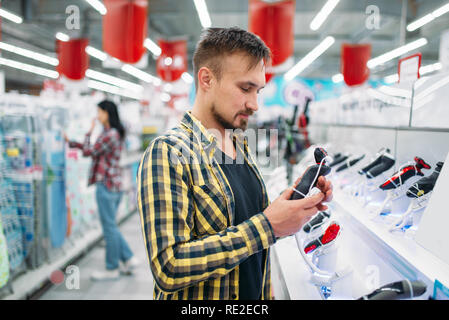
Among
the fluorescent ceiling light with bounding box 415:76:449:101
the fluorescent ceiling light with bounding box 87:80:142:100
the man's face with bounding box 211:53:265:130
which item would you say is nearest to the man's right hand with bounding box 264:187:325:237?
the man's face with bounding box 211:53:265:130

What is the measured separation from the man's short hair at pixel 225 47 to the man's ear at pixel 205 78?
16 millimetres

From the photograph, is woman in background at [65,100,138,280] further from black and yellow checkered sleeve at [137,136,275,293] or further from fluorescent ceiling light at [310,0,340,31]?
fluorescent ceiling light at [310,0,340,31]

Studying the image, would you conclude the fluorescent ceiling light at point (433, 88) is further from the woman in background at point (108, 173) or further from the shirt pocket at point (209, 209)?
the woman in background at point (108, 173)

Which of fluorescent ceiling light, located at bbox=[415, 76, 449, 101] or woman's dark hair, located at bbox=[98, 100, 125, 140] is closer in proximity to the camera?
fluorescent ceiling light, located at bbox=[415, 76, 449, 101]

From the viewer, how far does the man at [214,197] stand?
81 cm

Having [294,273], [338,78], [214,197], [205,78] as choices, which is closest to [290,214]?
[214,197]

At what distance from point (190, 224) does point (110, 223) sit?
2.90m

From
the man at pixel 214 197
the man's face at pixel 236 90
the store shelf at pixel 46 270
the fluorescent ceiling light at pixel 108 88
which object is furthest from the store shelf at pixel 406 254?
the fluorescent ceiling light at pixel 108 88

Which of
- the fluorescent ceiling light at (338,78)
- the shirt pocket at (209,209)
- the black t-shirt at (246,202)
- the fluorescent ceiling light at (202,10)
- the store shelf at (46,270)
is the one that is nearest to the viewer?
the shirt pocket at (209,209)

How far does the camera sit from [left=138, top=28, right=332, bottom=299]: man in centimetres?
81

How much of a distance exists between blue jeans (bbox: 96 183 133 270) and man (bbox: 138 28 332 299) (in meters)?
2.64
